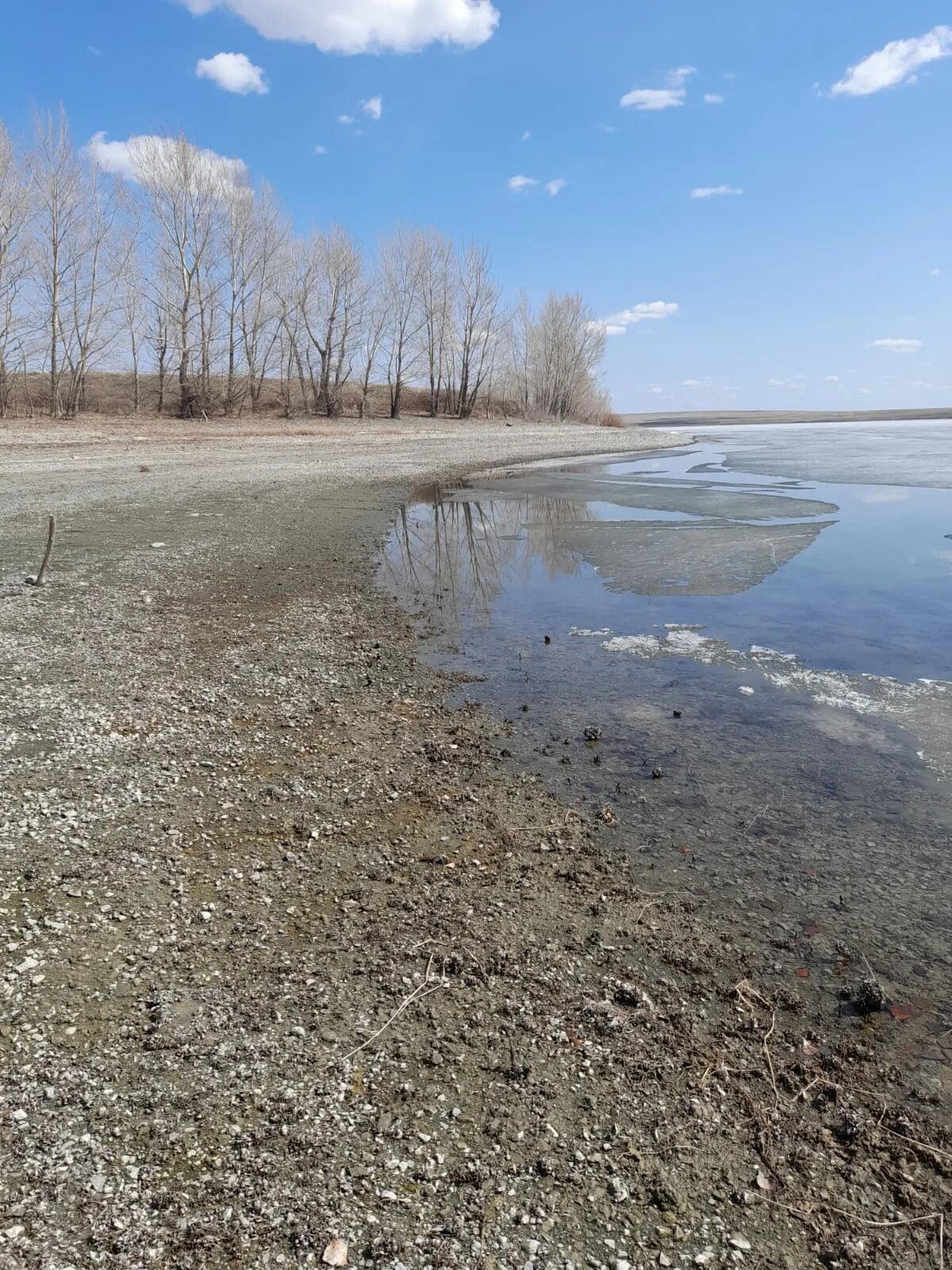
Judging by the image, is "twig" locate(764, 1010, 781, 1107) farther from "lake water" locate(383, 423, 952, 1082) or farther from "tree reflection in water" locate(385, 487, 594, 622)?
"tree reflection in water" locate(385, 487, 594, 622)

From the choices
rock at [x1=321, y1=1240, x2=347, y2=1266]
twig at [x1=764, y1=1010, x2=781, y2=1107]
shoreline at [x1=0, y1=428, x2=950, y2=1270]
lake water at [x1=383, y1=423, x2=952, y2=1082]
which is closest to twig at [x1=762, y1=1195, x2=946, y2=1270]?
shoreline at [x1=0, y1=428, x2=950, y2=1270]

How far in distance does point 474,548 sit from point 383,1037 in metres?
11.4

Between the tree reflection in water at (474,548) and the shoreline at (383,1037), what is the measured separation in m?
4.88

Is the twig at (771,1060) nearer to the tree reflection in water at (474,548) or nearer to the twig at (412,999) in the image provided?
A: the twig at (412,999)

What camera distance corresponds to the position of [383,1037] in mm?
3090

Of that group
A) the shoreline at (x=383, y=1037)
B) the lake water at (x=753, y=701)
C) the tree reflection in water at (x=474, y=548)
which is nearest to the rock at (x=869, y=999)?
the lake water at (x=753, y=701)

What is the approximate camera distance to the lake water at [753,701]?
4008mm

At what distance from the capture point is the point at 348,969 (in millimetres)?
3475

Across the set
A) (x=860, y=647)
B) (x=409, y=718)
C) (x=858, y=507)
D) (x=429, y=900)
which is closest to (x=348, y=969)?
(x=429, y=900)

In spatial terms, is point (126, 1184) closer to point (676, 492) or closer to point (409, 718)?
point (409, 718)

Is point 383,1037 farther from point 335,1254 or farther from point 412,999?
point 335,1254

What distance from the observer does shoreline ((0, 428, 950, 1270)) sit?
93.4 inches

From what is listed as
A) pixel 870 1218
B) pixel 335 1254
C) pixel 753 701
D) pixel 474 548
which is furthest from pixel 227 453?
pixel 870 1218

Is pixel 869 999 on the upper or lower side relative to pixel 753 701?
lower
